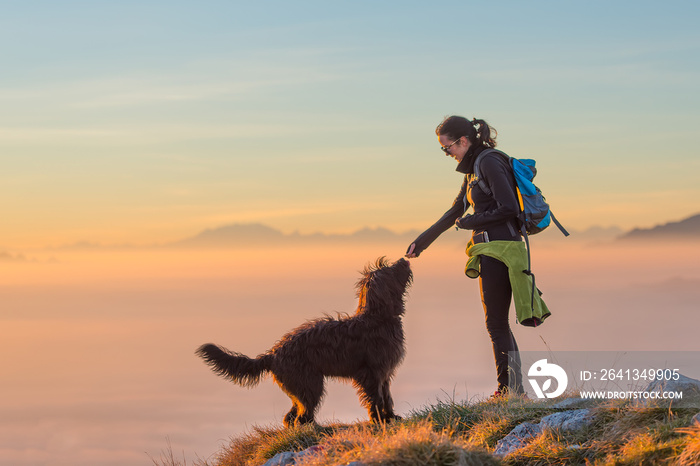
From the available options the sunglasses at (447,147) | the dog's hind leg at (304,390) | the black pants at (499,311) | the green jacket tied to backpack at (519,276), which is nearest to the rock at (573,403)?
the black pants at (499,311)

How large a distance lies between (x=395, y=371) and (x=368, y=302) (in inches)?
33.0

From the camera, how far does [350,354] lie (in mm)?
8336

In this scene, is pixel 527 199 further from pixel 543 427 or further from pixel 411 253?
pixel 543 427

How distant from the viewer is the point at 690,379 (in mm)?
6941

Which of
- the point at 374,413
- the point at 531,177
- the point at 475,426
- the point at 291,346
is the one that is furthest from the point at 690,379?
the point at 291,346

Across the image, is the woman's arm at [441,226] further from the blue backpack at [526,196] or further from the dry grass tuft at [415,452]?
the dry grass tuft at [415,452]

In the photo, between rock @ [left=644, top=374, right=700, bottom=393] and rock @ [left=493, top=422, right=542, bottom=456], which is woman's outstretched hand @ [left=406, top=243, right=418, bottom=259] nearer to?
rock @ [left=493, top=422, right=542, bottom=456]

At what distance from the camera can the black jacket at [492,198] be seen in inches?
313

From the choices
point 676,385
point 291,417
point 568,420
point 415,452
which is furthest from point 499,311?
point 415,452

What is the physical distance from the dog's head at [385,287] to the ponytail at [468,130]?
4.87ft

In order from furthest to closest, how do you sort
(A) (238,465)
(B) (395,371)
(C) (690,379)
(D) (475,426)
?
(A) (238,465) < (B) (395,371) < (D) (475,426) < (C) (690,379)

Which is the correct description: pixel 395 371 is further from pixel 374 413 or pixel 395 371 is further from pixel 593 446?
pixel 593 446

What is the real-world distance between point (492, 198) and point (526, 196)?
0.35 m

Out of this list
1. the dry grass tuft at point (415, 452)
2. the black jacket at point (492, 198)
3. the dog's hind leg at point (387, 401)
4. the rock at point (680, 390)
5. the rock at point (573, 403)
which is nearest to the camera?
the dry grass tuft at point (415, 452)
